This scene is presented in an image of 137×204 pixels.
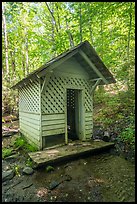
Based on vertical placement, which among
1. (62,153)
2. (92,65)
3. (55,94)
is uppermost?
(92,65)

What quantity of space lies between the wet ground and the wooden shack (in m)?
1.23

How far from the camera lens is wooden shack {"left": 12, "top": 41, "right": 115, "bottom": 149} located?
14.8 feet

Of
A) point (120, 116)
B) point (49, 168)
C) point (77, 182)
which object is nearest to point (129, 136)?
point (120, 116)

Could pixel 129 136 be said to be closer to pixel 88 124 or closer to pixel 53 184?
pixel 88 124

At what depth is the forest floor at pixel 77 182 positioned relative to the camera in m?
2.59

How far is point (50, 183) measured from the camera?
3010mm

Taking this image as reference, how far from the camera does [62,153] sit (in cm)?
410

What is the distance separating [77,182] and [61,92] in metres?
2.78

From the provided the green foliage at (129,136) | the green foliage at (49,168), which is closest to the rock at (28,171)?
the green foliage at (49,168)

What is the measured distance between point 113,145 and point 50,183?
2705mm

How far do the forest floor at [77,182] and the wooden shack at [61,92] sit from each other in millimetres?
1117

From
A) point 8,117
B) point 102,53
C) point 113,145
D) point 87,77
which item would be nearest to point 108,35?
point 102,53

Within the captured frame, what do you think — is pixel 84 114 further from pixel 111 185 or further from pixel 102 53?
pixel 102 53

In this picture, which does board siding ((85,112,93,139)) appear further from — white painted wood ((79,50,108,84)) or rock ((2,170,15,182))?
rock ((2,170,15,182))
